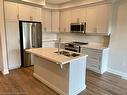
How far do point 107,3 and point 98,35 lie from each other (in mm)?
1146

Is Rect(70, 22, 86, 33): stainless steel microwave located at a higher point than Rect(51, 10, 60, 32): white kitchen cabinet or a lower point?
lower

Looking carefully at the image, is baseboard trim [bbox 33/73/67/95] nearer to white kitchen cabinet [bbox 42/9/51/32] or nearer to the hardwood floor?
the hardwood floor

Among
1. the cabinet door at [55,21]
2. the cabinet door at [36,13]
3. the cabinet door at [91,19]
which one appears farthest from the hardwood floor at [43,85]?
the cabinet door at [55,21]

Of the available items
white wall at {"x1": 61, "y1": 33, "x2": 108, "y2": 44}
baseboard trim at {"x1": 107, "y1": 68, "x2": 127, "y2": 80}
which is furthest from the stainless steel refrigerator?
baseboard trim at {"x1": 107, "y1": 68, "x2": 127, "y2": 80}

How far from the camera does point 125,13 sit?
3346 millimetres

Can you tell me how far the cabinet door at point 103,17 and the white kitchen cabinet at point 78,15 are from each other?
0.64 meters

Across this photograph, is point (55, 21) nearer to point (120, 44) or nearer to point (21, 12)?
point (21, 12)

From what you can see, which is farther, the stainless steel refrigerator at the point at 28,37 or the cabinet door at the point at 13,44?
the stainless steel refrigerator at the point at 28,37

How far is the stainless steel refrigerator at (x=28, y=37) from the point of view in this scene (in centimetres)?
394

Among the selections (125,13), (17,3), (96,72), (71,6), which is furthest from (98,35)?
(17,3)

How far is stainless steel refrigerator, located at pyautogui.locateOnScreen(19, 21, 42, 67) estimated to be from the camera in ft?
12.9

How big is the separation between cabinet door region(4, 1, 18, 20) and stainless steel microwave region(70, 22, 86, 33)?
2.21 m

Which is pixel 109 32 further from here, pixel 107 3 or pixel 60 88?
pixel 60 88

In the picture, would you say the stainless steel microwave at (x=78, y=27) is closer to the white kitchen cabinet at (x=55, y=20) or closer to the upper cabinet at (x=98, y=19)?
the upper cabinet at (x=98, y=19)
